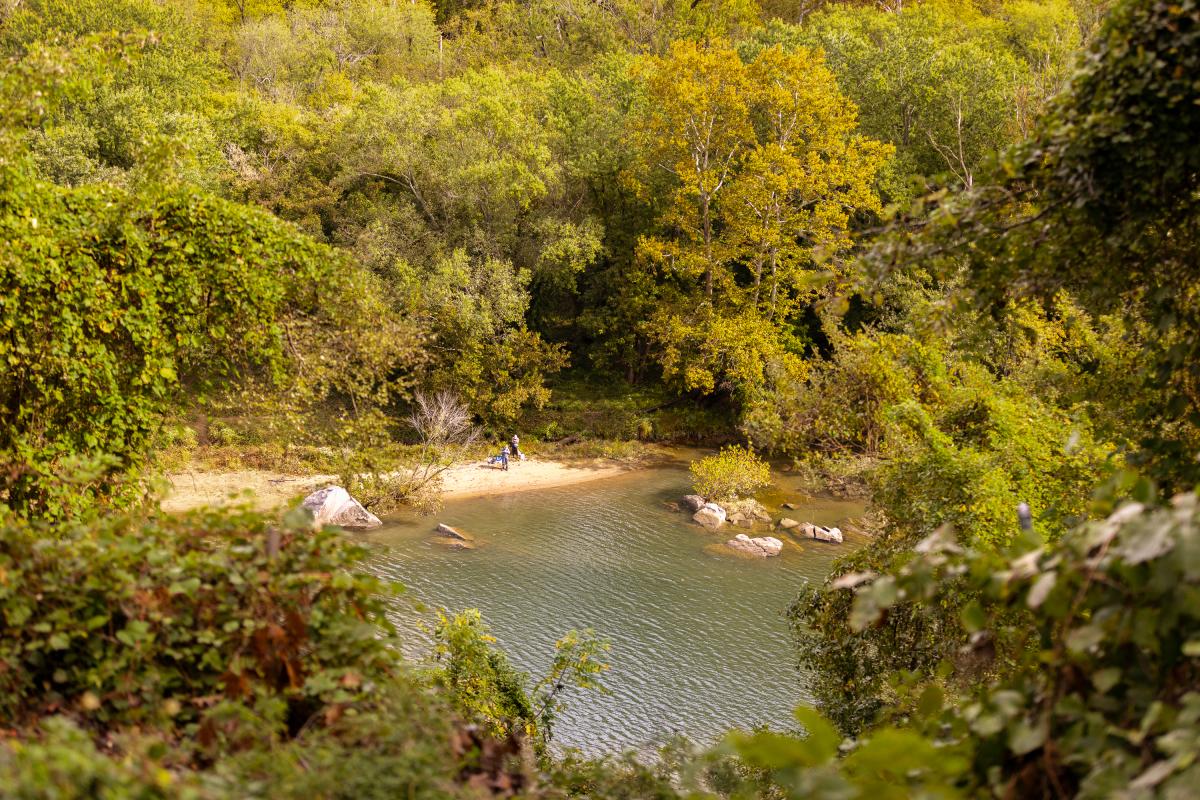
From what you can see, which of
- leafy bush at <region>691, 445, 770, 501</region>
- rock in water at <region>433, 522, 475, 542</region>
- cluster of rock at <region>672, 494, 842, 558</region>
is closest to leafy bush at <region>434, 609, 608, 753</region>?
rock in water at <region>433, 522, 475, 542</region>

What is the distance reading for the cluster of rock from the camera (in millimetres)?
18019

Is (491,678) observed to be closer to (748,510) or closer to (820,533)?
(820,533)

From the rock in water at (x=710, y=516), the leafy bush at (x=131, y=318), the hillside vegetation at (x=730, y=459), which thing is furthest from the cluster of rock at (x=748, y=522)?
the leafy bush at (x=131, y=318)

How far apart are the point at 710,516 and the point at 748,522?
91 centimetres

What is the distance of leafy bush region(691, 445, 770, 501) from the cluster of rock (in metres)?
0.32

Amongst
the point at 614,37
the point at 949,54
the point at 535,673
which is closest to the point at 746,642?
the point at 535,673

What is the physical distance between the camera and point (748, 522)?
19.9 m

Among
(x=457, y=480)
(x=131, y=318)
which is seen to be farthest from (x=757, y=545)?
(x=131, y=318)

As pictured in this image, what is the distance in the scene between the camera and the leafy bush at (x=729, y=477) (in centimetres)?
2081

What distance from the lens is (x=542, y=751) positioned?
6906 millimetres

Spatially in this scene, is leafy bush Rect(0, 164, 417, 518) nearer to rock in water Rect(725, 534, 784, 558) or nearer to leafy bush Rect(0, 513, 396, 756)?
leafy bush Rect(0, 513, 396, 756)

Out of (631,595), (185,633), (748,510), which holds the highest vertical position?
(185,633)

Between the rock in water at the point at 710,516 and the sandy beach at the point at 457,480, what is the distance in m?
4.23

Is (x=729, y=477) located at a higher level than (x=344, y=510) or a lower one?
lower
